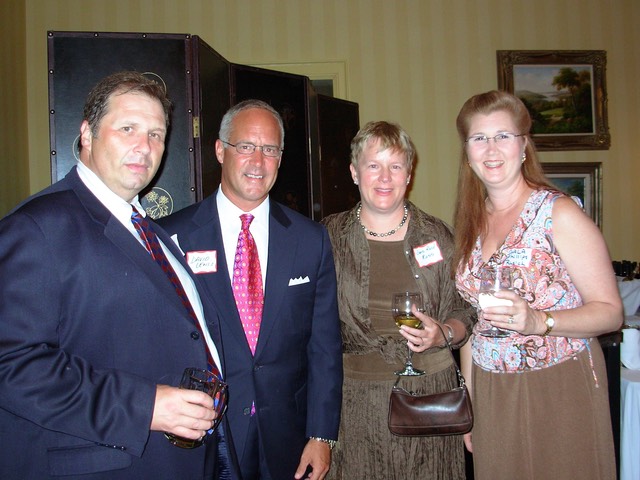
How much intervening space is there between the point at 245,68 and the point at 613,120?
4966 millimetres

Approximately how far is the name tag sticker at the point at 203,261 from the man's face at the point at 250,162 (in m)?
0.27

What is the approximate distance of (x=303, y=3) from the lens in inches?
233

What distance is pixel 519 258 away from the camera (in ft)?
5.98

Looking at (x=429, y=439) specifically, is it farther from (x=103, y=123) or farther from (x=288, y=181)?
(x=288, y=181)

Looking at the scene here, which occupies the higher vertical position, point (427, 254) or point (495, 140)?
point (495, 140)

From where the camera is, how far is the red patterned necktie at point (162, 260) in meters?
1.42

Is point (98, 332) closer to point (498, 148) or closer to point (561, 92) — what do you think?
point (498, 148)

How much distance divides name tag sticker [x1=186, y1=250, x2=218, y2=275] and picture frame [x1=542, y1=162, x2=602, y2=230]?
5.31m

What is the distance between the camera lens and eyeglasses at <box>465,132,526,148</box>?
193cm

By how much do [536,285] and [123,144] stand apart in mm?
1426

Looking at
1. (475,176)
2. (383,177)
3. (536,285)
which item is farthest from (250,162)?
(536,285)

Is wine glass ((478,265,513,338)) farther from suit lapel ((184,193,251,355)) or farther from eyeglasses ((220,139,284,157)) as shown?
eyeglasses ((220,139,284,157))

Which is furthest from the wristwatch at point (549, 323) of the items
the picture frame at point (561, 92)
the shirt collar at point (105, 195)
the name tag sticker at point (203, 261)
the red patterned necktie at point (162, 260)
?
the picture frame at point (561, 92)

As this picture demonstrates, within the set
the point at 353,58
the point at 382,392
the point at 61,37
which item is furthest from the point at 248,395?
the point at 353,58
